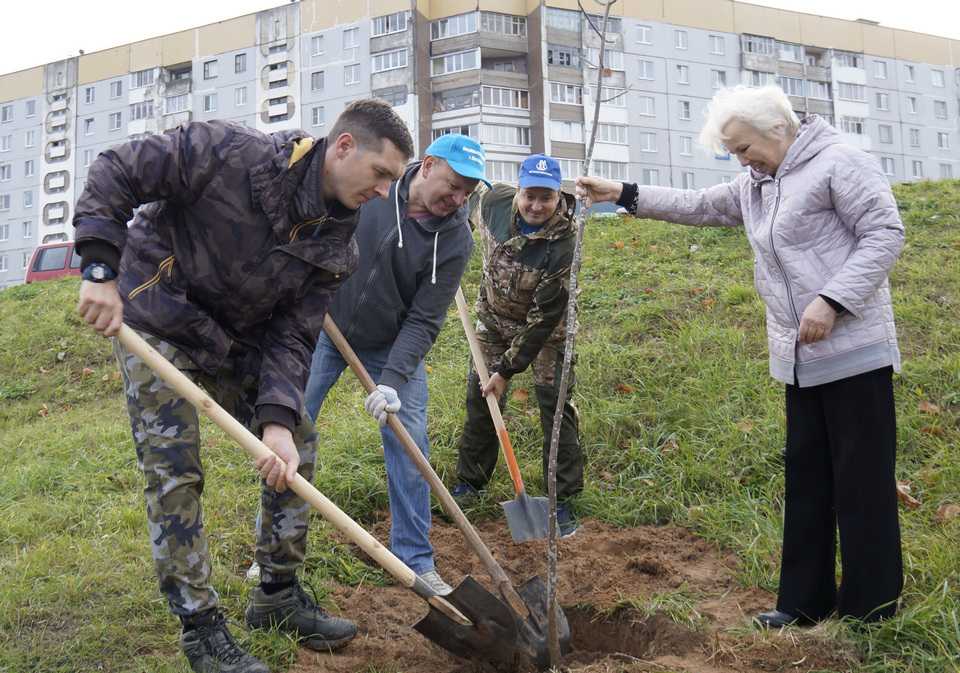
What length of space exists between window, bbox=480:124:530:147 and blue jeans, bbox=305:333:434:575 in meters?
30.8

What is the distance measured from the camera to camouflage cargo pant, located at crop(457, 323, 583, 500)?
4328 millimetres

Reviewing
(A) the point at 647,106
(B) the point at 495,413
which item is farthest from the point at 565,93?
(B) the point at 495,413

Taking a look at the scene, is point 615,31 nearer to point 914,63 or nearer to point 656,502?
point 914,63

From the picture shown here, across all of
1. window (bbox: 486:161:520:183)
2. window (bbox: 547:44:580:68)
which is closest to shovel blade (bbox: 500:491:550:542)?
window (bbox: 486:161:520:183)

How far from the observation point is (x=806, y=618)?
2885 millimetres

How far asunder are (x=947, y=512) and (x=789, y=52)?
4090cm

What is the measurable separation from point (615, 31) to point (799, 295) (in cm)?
3667

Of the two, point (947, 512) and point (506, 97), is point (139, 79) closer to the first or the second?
point (506, 97)

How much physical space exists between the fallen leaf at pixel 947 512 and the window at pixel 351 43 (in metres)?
35.1

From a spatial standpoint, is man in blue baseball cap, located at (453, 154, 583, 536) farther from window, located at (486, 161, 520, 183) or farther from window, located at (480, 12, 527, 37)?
window, located at (480, 12, 527, 37)

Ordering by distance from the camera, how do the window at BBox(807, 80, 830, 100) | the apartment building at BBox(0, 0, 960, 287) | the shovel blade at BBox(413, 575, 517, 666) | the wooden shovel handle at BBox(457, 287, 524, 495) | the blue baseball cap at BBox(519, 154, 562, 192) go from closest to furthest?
the shovel blade at BBox(413, 575, 517, 666)
the blue baseball cap at BBox(519, 154, 562, 192)
the wooden shovel handle at BBox(457, 287, 524, 495)
the apartment building at BBox(0, 0, 960, 287)
the window at BBox(807, 80, 830, 100)

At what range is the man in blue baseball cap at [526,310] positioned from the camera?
407cm

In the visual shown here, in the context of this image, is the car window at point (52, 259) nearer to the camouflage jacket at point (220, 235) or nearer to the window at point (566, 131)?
the camouflage jacket at point (220, 235)

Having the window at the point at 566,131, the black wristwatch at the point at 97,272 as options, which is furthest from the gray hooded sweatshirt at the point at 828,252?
the window at the point at 566,131
